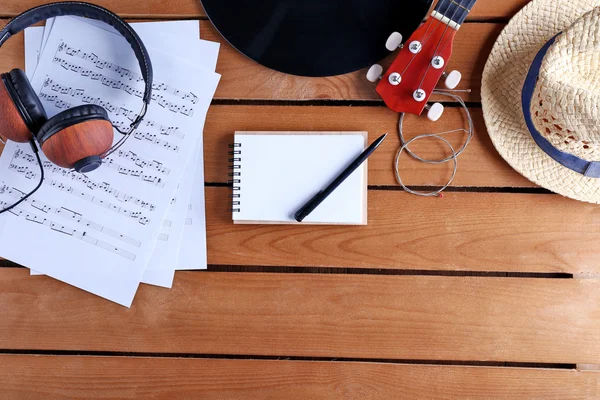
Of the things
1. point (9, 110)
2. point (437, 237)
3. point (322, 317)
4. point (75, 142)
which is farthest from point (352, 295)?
point (9, 110)

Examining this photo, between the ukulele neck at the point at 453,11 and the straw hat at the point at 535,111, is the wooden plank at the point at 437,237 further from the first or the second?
the ukulele neck at the point at 453,11

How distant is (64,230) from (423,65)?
2.04 ft

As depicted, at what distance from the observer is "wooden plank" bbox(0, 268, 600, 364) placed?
75 cm

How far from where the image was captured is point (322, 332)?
2.51 ft

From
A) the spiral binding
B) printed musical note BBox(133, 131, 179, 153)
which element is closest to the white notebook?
the spiral binding

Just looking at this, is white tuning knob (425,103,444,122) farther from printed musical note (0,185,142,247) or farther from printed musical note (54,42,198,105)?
printed musical note (0,185,142,247)

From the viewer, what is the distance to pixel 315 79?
754mm

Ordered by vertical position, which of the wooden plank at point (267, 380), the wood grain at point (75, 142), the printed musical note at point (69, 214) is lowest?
the wooden plank at point (267, 380)

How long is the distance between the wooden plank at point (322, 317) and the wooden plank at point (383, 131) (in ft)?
0.53

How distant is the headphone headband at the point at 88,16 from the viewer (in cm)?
68

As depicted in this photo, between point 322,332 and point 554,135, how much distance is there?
0.45m

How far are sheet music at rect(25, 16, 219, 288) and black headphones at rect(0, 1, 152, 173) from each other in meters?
0.07

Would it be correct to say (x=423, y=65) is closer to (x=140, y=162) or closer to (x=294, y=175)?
(x=294, y=175)

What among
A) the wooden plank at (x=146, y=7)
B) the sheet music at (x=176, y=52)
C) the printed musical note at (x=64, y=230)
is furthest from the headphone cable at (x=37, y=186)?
the wooden plank at (x=146, y=7)
